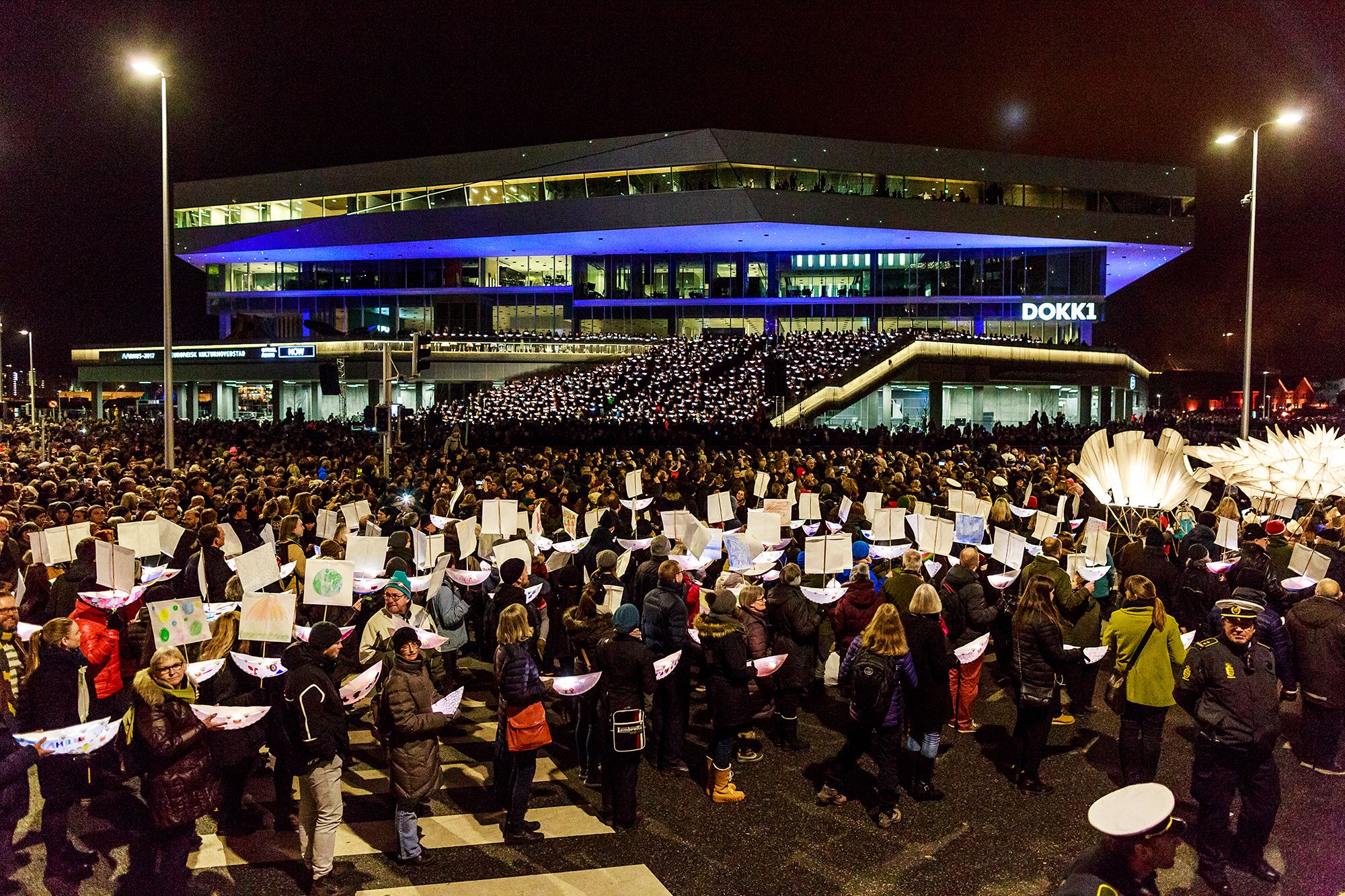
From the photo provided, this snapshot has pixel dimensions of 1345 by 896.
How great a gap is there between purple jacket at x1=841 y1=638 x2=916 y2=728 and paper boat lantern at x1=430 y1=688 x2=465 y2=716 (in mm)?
2986

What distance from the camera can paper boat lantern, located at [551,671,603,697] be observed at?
6805 millimetres

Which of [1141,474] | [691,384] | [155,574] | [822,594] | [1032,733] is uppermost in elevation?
[691,384]

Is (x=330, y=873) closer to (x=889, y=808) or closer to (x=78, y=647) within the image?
(x=78, y=647)

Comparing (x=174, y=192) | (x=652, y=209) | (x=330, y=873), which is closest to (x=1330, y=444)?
(x=330, y=873)

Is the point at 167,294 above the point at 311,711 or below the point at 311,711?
above

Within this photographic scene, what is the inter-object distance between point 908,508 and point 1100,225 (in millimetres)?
48298

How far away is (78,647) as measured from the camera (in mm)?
6254

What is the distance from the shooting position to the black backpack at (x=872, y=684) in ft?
21.0

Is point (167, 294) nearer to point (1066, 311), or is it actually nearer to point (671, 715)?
point (671, 715)

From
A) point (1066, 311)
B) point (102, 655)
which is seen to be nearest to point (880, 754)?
point (102, 655)

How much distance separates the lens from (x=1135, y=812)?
3.32 metres

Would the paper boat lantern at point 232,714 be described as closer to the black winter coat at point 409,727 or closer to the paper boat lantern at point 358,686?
the paper boat lantern at point 358,686

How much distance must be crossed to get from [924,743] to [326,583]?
17.5 ft

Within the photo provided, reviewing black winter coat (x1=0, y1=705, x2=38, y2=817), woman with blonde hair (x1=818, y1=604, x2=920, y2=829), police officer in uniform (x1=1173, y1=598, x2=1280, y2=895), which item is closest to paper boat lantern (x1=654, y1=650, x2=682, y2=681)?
woman with blonde hair (x1=818, y1=604, x2=920, y2=829)
